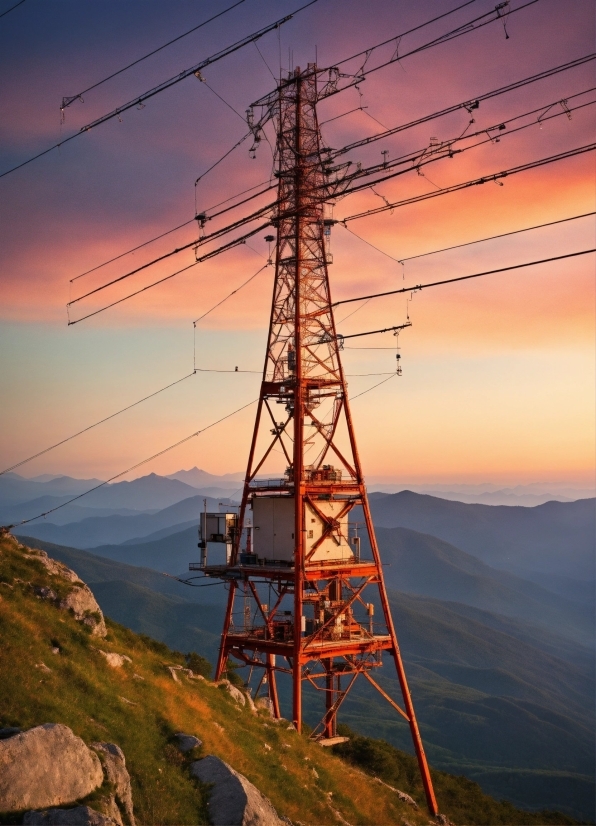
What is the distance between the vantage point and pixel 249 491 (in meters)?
54.2

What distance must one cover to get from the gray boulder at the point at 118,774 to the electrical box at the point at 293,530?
2479cm

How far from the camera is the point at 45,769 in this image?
2280 centimetres

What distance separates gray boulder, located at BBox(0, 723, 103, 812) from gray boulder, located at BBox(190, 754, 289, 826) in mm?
5103

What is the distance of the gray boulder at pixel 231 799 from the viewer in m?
27.3

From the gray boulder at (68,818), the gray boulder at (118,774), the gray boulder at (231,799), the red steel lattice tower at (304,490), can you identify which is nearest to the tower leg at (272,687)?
the red steel lattice tower at (304,490)

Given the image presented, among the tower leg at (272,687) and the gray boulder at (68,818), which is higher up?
the gray boulder at (68,818)

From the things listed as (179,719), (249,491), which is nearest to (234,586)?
(249,491)

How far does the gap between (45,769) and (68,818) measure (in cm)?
150

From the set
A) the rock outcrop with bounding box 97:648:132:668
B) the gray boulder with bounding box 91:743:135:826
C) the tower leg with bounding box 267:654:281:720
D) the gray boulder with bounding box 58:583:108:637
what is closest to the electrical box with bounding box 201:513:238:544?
the tower leg with bounding box 267:654:281:720

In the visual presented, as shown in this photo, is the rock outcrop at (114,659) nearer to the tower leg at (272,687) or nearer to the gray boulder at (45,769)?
the gray boulder at (45,769)

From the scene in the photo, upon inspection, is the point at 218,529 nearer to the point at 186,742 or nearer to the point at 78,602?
the point at 78,602

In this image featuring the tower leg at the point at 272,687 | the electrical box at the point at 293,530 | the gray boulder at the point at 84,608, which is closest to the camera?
the gray boulder at the point at 84,608

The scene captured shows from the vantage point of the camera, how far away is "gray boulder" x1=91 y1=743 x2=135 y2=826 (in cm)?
2492

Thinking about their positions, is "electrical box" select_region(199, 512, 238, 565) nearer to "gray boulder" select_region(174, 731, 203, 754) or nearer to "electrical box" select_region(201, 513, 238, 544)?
"electrical box" select_region(201, 513, 238, 544)
